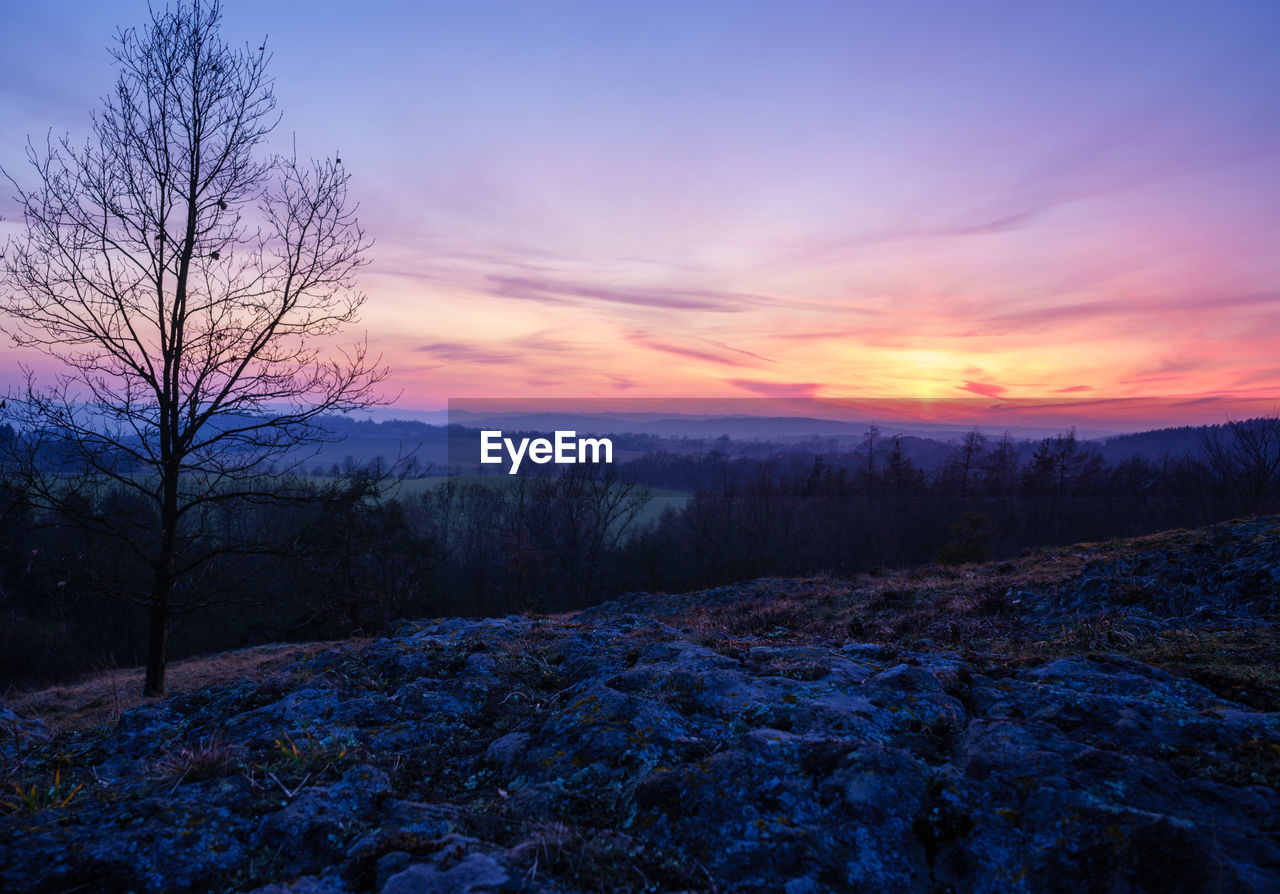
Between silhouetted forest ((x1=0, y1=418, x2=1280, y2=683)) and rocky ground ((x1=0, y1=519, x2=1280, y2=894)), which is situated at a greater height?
rocky ground ((x1=0, y1=519, x2=1280, y2=894))

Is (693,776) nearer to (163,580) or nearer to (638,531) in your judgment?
(163,580)

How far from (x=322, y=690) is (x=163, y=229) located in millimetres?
7829

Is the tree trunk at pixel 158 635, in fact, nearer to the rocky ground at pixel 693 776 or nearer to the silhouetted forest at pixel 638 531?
the silhouetted forest at pixel 638 531

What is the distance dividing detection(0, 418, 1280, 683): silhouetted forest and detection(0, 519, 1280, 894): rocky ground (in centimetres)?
896

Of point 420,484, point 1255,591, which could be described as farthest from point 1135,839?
point 420,484

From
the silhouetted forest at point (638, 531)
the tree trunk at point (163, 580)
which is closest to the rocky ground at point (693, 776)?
the tree trunk at point (163, 580)

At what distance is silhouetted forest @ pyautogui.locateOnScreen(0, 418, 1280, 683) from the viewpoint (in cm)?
2558

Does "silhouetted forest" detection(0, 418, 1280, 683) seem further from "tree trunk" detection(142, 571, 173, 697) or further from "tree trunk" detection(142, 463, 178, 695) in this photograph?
"tree trunk" detection(142, 571, 173, 697)

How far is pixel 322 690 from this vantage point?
4.02m

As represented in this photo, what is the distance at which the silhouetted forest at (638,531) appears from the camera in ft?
83.9

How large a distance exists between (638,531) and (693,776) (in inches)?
1706

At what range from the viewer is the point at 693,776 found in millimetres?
2498

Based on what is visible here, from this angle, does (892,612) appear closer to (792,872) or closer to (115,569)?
(792,872)

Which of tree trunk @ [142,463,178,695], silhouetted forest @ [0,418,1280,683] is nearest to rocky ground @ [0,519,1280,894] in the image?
tree trunk @ [142,463,178,695]
